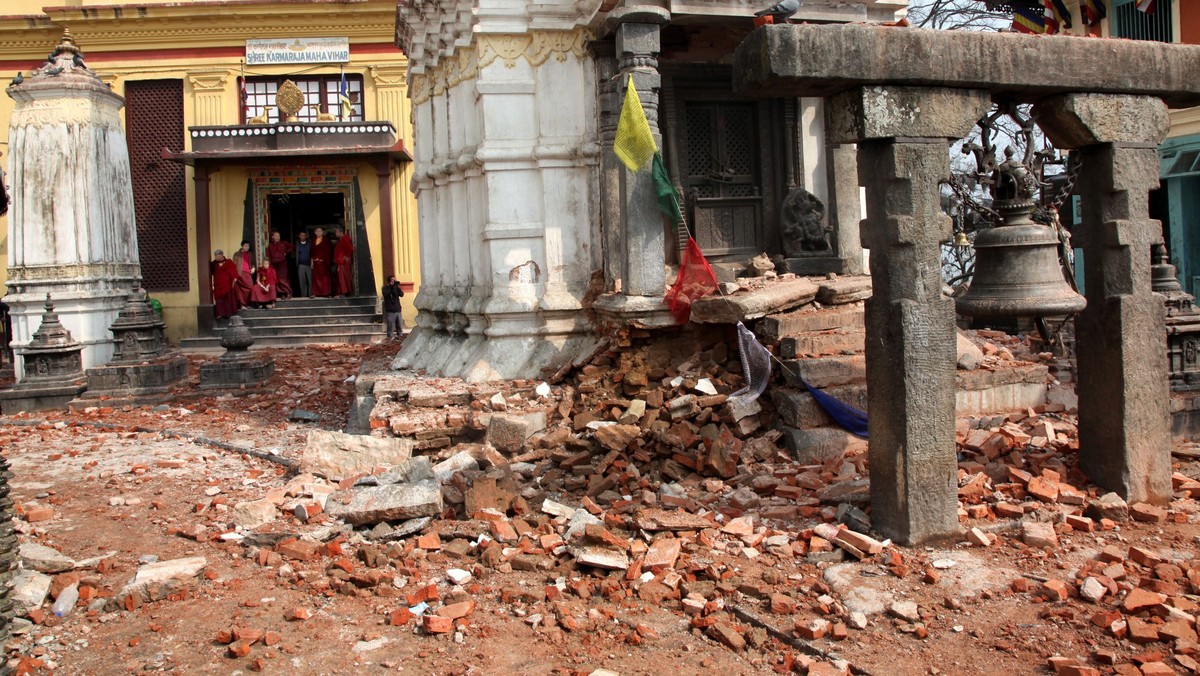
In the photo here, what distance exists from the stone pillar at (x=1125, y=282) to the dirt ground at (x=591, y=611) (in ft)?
1.37

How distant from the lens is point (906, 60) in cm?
509

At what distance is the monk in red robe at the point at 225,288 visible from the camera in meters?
20.8

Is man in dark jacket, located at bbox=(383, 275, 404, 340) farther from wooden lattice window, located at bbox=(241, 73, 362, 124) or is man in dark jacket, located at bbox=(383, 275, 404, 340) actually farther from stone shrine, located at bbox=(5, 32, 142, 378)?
wooden lattice window, located at bbox=(241, 73, 362, 124)

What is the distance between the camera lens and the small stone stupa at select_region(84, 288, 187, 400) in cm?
1310

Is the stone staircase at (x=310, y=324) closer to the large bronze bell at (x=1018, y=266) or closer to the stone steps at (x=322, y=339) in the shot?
the stone steps at (x=322, y=339)

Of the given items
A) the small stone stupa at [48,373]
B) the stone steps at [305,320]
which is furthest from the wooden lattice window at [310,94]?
the small stone stupa at [48,373]

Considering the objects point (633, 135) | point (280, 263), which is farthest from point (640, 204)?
point (280, 263)

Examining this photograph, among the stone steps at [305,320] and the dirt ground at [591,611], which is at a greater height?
the stone steps at [305,320]

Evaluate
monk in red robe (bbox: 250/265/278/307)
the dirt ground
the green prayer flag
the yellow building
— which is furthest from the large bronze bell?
monk in red robe (bbox: 250/265/278/307)

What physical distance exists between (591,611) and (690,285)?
13.5 ft

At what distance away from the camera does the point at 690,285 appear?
8336 millimetres

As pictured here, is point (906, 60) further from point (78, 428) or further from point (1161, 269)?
point (78, 428)

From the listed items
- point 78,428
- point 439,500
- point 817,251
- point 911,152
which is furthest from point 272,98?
point 911,152

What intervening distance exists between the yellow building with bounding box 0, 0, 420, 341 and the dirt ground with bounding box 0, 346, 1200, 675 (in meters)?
16.3
